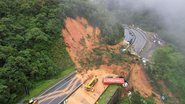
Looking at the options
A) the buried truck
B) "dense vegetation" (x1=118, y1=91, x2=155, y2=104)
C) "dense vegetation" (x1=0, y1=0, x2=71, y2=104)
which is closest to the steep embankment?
"dense vegetation" (x1=0, y1=0, x2=71, y2=104)

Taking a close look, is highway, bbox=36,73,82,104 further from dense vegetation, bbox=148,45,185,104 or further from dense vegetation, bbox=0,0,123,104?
dense vegetation, bbox=148,45,185,104

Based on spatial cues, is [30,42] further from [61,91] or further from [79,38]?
[79,38]

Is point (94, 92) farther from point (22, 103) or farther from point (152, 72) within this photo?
point (152, 72)

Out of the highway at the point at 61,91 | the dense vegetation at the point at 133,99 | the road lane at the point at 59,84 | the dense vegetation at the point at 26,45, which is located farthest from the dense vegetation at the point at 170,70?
the dense vegetation at the point at 26,45

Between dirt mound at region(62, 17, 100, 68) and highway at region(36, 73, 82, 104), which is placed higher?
dirt mound at region(62, 17, 100, 68)

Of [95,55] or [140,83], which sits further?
[140,83]

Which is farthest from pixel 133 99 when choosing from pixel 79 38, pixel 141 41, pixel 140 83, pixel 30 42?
pixel 141 41

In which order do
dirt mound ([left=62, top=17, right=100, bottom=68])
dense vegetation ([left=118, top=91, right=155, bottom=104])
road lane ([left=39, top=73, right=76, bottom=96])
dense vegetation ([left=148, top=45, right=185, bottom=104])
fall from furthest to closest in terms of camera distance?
dense vegetation ([left=148, top=45, right=185, bottom=104]) < dirt mound ([left=62, top=17, right=100, bottom=68]) < dense vegetation ([left=118, top=91, right=155, bottom=104]) < road lane ([left=39, top=73, right=76, bottom=96])
